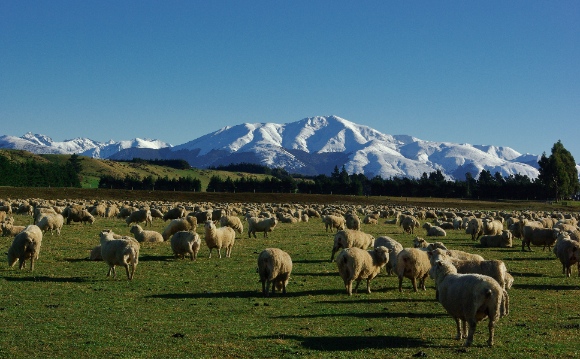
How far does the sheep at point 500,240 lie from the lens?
113 feet

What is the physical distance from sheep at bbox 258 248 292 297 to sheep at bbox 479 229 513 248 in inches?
817

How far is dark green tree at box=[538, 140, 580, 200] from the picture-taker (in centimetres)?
12494

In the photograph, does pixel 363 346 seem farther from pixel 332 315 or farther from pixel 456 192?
pixel 456 192

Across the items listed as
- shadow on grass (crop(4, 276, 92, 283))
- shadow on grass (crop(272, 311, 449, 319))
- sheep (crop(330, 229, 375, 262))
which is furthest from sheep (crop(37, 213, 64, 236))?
shadow on grass (crop(272, 311, 449, 319))

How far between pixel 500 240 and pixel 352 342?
82.5ft

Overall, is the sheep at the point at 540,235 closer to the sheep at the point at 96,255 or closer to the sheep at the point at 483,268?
the sheep at the point at 483,268

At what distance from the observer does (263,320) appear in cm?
1470

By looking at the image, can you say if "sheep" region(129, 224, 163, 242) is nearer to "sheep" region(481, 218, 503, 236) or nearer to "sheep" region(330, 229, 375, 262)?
"sheep" region(330, 229, 375, 262)

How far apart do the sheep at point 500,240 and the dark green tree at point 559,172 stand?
100706 mm

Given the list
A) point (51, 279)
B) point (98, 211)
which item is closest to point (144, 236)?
point (51, 279)

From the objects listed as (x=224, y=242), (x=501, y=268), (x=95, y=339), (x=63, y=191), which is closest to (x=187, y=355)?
(x=95, y=339)

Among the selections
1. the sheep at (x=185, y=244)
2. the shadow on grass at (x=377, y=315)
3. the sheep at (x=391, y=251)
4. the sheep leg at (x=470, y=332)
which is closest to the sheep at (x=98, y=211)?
the sheep at (x=185, y=244)

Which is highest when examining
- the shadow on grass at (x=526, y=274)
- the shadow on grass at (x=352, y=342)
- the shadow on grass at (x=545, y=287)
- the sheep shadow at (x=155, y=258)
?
the shadow on grass at (x=526, y=274)

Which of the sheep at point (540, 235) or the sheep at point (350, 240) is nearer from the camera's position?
the sheep at point (350, 240)
